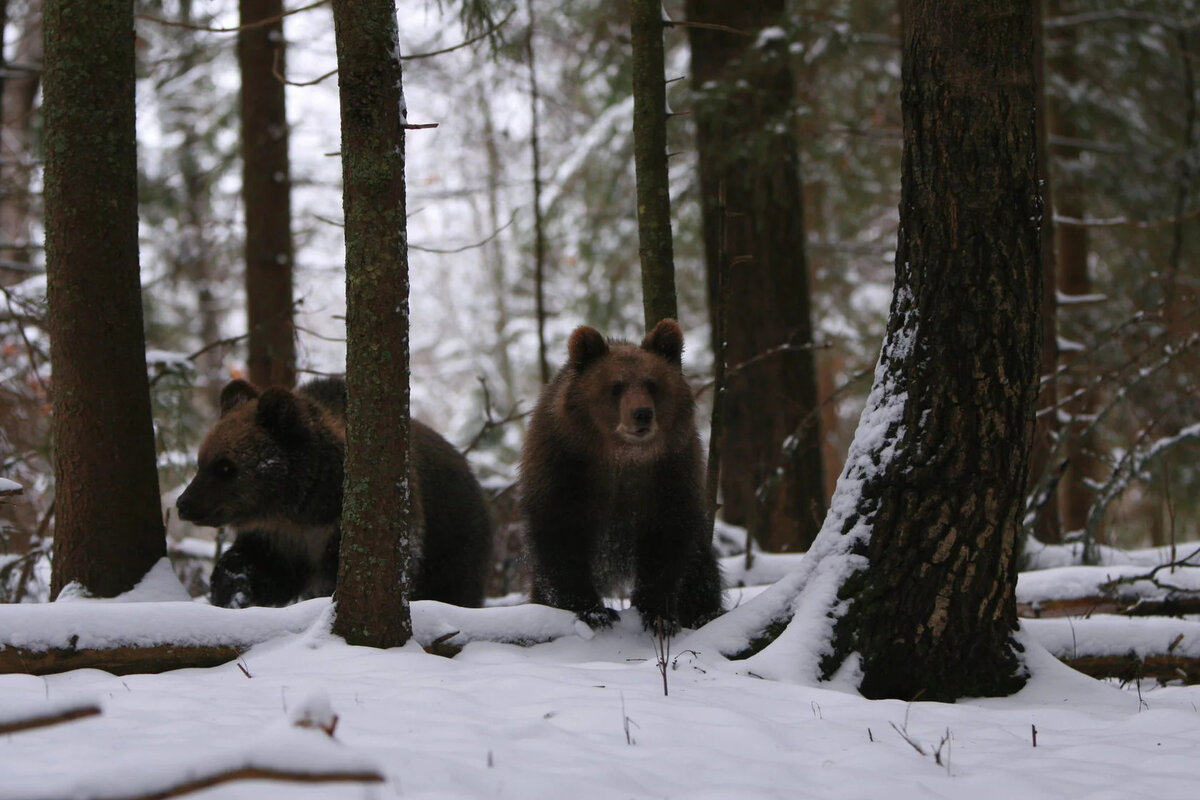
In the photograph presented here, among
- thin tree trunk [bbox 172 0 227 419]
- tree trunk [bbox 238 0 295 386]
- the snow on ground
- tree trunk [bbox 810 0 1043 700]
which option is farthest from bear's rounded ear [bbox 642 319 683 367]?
thin tree trunk [bbox 172 0 227 419]

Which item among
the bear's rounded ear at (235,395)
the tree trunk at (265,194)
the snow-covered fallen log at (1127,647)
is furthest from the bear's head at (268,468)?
the snow-covered fallen log at (1127,647)

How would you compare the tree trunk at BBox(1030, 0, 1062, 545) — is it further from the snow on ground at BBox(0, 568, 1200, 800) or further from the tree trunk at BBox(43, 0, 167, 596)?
the tree trunk at BBox(43, 0, 167, 596)

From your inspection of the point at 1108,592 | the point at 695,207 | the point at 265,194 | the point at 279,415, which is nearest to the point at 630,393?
the point at 279,415

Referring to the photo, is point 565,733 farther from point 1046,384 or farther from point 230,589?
point 1046,384

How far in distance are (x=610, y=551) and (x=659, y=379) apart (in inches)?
39.5

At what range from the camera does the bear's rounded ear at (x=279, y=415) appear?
6.46 meters

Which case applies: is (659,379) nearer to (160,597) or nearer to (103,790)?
(160,597)

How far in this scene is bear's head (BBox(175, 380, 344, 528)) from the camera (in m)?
6.44

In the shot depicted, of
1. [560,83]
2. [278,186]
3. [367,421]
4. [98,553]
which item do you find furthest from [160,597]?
[560,83]

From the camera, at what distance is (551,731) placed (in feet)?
11.2

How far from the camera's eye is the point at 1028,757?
3541mm

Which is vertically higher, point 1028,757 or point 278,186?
point 278,186

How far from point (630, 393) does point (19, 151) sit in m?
14.7

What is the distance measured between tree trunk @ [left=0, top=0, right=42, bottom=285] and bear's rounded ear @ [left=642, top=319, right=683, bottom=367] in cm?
602
